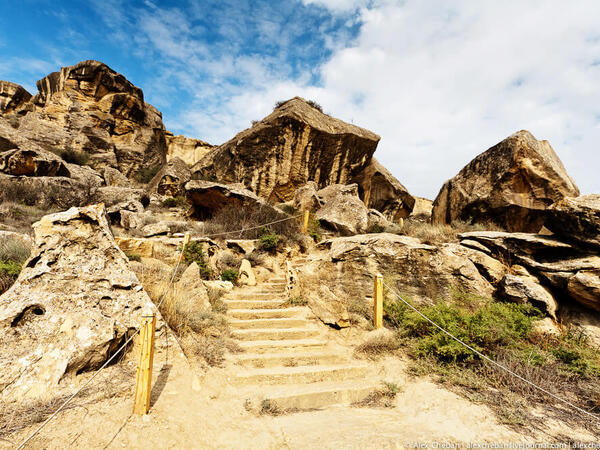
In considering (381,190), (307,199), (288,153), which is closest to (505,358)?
(307,199)

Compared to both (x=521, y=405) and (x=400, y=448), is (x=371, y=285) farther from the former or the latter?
(x=400, y=448)

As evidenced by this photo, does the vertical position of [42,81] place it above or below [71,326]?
above

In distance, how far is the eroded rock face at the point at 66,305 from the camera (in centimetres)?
281

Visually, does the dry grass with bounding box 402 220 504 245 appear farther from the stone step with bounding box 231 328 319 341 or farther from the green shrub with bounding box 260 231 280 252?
the green shrub with bounding box 260 231 280 252

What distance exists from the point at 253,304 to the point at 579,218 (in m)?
6.73

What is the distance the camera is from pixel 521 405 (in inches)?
128

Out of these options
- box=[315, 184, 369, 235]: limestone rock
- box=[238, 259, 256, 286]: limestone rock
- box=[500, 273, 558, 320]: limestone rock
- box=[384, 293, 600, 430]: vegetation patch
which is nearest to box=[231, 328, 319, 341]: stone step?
box=[384, 293, 600, 430]: vegetation patch

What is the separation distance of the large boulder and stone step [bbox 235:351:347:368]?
6679mm

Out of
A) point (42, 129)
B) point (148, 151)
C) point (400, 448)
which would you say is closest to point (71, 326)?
point (400, 448)

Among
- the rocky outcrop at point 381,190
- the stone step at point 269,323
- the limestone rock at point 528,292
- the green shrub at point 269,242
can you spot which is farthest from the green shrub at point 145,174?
the limestone rock at point 528,292

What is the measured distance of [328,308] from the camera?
6.02m

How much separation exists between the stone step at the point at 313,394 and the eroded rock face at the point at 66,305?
6.53 feet

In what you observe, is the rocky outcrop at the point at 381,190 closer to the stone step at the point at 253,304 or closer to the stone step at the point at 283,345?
the stone step at the point at 253,304

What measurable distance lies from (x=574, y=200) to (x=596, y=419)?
4.08 m
